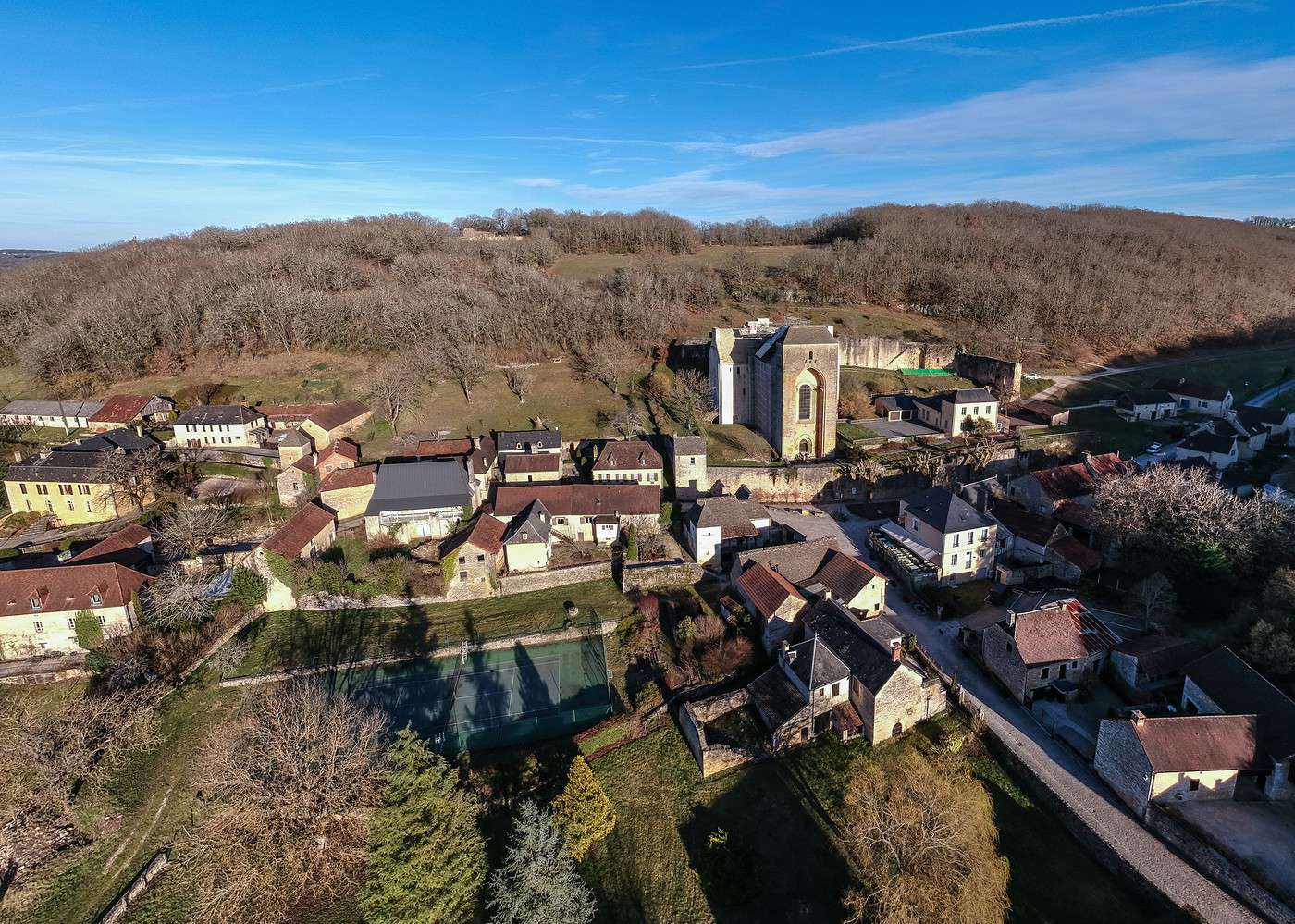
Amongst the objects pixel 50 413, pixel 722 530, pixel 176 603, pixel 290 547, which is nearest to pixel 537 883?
pixel 722 530

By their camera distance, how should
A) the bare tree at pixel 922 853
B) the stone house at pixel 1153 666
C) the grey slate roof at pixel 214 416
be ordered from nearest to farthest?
the bare tree at pixel 922 853, the stone house at pixel 1153 666, the grey slate roof at pixel 214 416

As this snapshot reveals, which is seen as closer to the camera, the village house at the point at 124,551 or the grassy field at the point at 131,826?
the grassy field at the point at 131,826

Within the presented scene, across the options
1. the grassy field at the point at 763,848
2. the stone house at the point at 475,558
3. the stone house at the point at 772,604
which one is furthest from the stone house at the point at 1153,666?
the stone house at the point at 475,558

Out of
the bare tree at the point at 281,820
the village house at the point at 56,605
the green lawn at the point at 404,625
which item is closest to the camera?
the bare tree at the point at 281,820

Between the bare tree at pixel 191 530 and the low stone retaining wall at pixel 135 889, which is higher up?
the bare tree at pixel 191 530

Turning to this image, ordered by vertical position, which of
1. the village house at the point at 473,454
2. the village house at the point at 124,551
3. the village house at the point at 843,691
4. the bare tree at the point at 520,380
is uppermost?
the bare tree at the point at 520,380

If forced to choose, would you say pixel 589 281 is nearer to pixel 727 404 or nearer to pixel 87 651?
pixel 727 404

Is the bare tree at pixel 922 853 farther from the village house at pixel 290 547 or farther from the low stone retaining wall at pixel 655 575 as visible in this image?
the village house at pixel 290 547

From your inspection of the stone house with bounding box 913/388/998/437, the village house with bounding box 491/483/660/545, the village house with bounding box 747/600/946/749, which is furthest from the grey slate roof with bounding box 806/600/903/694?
the stone house with bounding box 913/388/998/437
